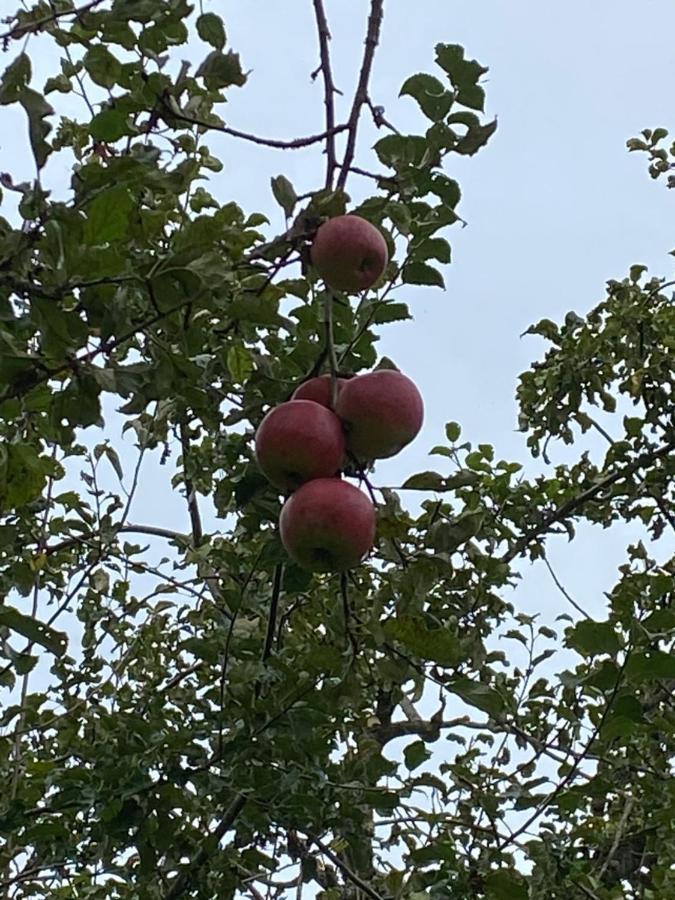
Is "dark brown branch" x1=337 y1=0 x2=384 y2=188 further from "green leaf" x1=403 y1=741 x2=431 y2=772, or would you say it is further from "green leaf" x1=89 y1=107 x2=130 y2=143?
"green leaf" x1=403 y1=741 x2=431 y2=772

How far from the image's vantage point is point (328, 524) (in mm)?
1353

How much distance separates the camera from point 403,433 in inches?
56.6

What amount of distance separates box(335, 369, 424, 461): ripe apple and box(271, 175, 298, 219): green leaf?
0.25 metres

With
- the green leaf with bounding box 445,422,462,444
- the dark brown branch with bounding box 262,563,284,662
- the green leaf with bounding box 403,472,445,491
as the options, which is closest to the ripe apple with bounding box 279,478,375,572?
the green leaf with bounding box 403,472,445,491

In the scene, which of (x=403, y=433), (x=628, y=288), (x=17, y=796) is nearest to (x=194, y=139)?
(x=403, y=433)

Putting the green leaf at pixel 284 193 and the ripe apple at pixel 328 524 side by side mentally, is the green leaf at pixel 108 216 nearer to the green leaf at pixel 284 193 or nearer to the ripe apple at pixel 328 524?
the green leaf at pixel 284 193

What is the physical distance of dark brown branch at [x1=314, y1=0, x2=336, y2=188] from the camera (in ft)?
4.79

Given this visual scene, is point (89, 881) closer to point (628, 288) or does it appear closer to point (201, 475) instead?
point (201, 475)

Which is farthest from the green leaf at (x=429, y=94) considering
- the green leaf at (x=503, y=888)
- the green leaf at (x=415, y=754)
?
the green leaf at (x=503, y=888)

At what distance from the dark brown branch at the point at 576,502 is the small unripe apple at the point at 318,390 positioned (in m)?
1.71

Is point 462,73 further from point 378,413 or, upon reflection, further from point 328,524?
point 328,524

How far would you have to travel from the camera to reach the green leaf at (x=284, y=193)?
1.45 m

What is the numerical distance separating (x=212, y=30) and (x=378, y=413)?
64 centimetres

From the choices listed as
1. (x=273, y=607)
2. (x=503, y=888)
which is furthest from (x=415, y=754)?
(x=273, y=607)
